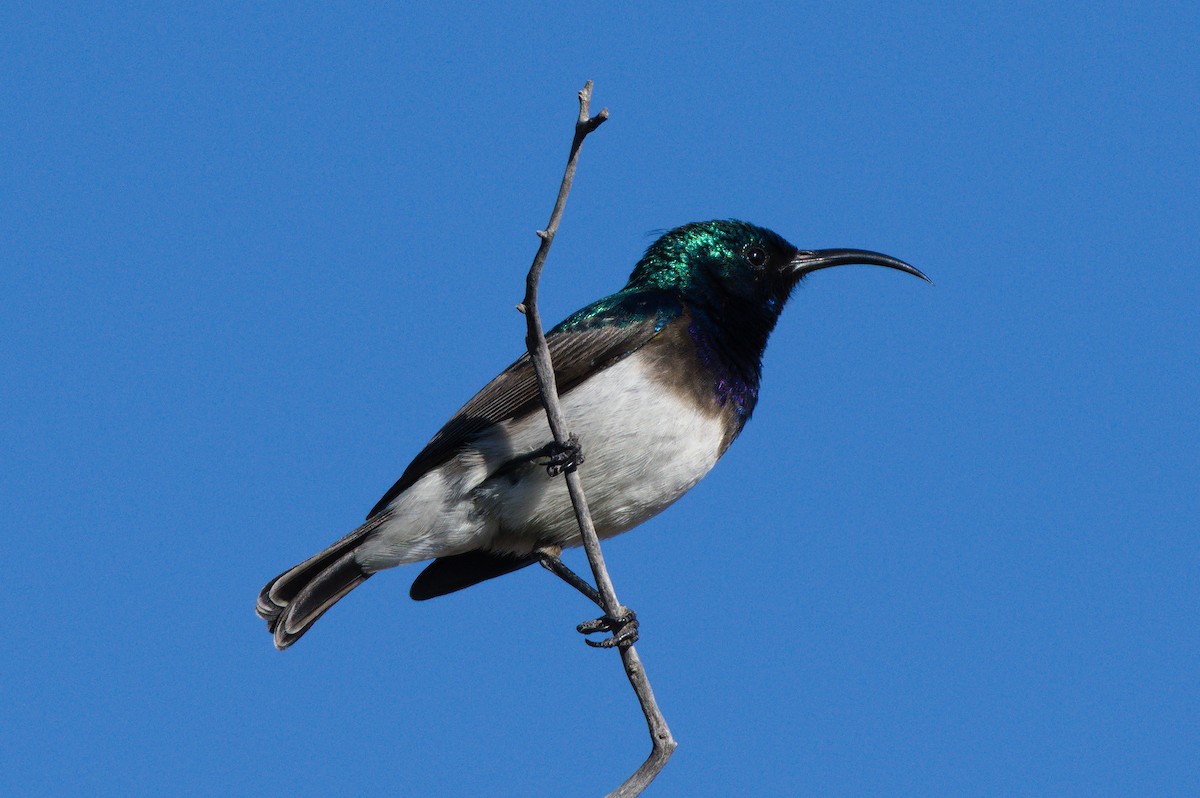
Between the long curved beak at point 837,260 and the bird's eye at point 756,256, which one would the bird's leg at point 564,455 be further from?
the long curved beak at point 837,260

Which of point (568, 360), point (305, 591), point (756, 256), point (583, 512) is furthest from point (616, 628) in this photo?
point (756, 256)

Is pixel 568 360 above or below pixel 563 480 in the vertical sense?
above

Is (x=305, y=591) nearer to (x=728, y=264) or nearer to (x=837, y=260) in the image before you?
(x=728, y=264)

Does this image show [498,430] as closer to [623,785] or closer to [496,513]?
[496,513]

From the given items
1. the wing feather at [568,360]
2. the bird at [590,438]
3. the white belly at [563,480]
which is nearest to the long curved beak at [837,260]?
the bird at [590,438]

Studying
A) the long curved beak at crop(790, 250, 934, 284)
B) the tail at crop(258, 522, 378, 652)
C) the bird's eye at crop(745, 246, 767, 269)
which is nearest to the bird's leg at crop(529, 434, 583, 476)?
the tail at crop(258, 522, 378, 652)
